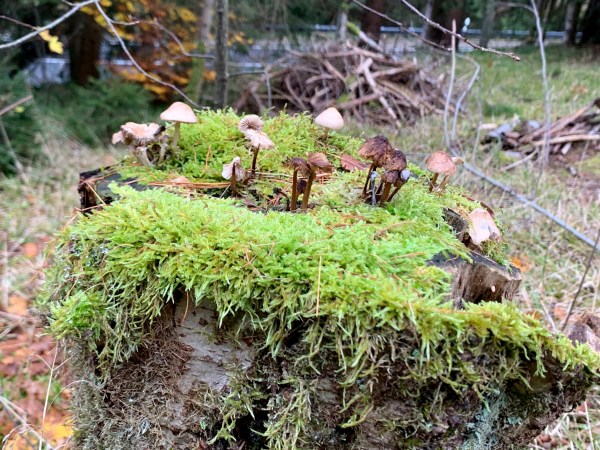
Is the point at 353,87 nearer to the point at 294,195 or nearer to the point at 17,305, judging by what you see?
the point at 17,305

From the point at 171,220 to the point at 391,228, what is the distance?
803 mm

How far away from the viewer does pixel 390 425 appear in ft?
4.34

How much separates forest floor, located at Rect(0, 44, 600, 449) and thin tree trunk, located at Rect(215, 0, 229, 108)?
167 cm

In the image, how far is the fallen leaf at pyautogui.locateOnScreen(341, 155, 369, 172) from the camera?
233 cm

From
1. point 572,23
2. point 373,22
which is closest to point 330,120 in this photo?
point 373,22

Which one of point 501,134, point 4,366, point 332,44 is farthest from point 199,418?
point 332,44

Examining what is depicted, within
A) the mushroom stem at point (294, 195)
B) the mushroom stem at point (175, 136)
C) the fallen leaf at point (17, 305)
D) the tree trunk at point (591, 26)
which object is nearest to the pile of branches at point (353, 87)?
the fallen leaf at point (17, 305)

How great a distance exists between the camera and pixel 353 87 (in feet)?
25.7

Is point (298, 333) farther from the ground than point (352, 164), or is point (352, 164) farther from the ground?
point (352, 164)

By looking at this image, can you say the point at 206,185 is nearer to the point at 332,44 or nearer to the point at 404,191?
the point at 404,191

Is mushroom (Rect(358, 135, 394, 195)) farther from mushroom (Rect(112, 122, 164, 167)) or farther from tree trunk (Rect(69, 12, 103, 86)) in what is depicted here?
tree trunk (Rect(69, 12, 103, 86))

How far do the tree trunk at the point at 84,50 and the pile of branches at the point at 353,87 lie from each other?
3875 millimetres

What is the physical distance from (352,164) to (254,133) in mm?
594

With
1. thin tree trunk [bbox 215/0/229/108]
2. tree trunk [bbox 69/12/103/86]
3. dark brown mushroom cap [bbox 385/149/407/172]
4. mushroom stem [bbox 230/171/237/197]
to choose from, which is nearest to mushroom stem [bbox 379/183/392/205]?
dark brown mushroom cap [bbox 385/149/407/172]
